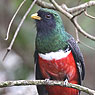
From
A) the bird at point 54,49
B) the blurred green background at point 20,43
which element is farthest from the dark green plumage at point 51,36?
the blurred green background at point 20,43

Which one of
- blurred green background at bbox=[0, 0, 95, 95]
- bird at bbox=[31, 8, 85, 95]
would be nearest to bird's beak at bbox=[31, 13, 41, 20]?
Answer: bird at bbox=[31, 8, 85, 95]

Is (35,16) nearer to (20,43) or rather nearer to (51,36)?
(51,36)

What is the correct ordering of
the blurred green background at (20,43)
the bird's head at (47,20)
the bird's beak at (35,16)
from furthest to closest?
the blurred green background at (20,43) → the bird's head at (47,20) → the bird's beak at (35,16)

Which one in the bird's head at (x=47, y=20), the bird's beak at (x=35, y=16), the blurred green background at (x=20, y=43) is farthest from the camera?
the blurred green background at (x=20, y=43)

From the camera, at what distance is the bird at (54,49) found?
4445 mm

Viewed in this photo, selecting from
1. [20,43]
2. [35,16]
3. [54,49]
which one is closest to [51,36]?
[54,49]

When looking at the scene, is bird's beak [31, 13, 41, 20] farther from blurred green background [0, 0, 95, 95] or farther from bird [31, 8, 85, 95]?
blurred green background [0, 0, 95, 95]

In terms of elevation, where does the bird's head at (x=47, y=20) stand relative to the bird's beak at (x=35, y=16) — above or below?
below

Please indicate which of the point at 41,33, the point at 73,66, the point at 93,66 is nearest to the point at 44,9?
the point at 41,33

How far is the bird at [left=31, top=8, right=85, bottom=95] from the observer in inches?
175

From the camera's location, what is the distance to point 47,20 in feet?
14.9

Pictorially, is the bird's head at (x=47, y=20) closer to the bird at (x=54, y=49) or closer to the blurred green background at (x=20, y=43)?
the bird at (x=54, y=49)

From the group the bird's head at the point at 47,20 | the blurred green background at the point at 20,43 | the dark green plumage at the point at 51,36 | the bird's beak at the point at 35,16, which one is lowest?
the blurred green background at the point at 20,43

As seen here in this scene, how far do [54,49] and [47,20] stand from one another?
0.41m
